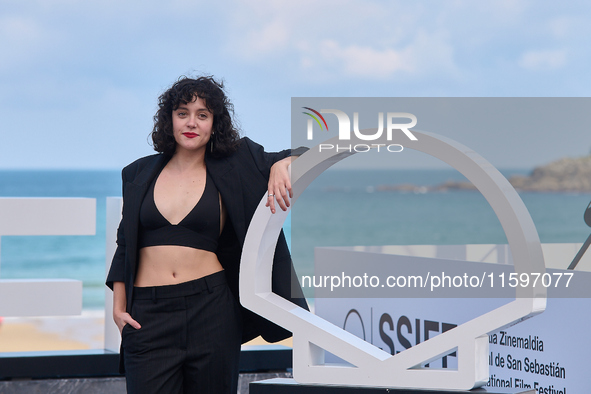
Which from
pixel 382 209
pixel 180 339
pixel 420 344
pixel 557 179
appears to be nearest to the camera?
pixel 420 344

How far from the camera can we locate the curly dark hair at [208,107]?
212 centimetres

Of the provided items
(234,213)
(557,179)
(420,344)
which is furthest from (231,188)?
(557,179)

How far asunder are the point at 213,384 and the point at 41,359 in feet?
5.43

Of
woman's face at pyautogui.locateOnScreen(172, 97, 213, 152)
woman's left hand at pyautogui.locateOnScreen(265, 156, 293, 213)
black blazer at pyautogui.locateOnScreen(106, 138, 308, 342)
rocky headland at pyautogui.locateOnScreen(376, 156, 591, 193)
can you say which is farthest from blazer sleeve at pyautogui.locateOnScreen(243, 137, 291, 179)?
rocky headland at pyautogui.locateOnScreen(376, 156, 591, 193)

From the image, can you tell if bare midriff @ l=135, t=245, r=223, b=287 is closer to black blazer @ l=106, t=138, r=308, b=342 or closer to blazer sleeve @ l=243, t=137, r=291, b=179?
black blazer @ l=106, t=138, r=308, b=342

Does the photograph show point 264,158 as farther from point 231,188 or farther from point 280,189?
point 280,189

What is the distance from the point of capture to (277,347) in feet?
11.7

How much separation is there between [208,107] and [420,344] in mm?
990

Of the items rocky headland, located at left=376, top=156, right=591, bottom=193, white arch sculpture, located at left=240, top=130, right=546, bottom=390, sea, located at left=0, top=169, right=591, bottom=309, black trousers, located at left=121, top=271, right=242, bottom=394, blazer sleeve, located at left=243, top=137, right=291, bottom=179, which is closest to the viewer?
white arch sculpture, located at left=240, top=130, right=546, bottom=390

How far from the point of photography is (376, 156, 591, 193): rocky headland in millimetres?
29188

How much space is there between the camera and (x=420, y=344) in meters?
1.60

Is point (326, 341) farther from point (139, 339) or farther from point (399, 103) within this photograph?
point (399, 103)

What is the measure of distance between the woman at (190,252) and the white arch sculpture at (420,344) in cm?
22

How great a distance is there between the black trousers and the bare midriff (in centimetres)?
2
